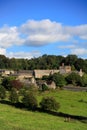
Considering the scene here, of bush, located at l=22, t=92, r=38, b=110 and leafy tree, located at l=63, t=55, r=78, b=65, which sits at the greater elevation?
leafy tree, located at l=63, t=55, r=78, b=65

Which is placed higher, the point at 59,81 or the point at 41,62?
the point at 41,62

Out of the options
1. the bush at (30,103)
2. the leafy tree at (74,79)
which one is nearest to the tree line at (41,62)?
the leafy tree at (74,79)

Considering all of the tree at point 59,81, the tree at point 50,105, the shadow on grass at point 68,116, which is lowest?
the shadow on grass at point 68,116

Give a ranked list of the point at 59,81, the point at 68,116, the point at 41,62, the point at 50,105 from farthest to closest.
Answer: the point at 41,62 → the point at 59,81 → the point at 50,105 → the point at 68,116

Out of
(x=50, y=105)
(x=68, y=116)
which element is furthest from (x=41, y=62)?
(x=68, y=116)

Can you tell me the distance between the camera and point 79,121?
1275 inches

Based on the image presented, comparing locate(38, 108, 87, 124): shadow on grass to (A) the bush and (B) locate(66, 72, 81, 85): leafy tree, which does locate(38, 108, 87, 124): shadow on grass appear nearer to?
(A) the bush

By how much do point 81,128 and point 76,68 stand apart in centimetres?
8993

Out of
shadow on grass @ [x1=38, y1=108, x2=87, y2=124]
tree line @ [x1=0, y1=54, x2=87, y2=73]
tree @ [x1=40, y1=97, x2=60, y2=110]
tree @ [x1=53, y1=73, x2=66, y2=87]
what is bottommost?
shadow on grass @ [x1=38, y1=108, x2=87, y2=124]

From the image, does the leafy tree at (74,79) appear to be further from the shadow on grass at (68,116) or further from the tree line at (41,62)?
the shadow on grass at (68,116)

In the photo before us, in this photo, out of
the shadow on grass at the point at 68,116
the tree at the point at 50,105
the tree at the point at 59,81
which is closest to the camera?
the shadow on grass at the point at 68,116

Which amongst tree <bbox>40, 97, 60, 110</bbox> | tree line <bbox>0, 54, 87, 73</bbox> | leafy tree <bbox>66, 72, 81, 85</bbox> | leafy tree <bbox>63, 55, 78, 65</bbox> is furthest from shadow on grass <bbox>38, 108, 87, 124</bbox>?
leafy tree <bbox>63, 55, 78, 65</bbox>

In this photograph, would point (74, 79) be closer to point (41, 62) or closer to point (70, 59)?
point (70, 59)

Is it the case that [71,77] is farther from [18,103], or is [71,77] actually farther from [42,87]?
[18,103]
